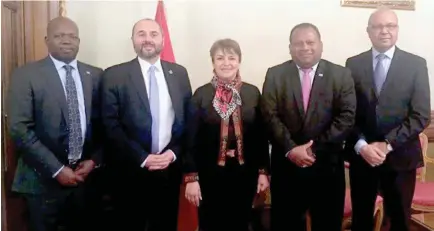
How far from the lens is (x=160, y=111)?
223 centimetres

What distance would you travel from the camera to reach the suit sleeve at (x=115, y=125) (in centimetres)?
216

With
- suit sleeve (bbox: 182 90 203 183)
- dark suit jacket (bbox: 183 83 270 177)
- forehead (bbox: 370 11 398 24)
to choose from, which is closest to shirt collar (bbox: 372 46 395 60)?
forehead (bbox: 370 11 398 24)

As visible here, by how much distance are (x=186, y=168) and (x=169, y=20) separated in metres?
1.31

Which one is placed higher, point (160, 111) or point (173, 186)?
point (160, 111)

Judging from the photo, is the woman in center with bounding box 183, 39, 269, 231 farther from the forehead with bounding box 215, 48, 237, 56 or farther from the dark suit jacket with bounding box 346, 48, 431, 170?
the dark suit jacket with bounding box 346, 48, 431, 170

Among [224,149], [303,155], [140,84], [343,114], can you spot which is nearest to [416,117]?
[343,114]

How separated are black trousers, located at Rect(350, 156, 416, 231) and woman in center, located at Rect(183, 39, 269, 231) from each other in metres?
0.50

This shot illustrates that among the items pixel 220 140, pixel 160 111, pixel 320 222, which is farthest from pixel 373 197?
pixel 160 111

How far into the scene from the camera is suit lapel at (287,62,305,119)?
218cm

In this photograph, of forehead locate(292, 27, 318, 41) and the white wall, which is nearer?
forehead locate(292, 27, 318, 41)

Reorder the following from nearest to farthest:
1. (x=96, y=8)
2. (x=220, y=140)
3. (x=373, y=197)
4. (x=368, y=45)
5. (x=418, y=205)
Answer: (x=220, y=140) < (x=373, y=197) < (x=418, y=205) < (x=96, y=8) < (x=368, y=45)

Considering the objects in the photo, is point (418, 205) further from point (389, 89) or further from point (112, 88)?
point (112, 88)

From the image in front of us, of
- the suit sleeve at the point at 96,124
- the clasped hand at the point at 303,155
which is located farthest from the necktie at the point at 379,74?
the suit sleeve at the point at 96,124

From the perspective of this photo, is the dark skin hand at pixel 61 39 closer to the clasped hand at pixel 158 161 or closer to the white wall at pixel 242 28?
the clasped hand at pixel 158 161
